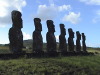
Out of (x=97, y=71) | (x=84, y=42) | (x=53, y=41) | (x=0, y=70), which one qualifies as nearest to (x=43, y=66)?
(x=0, y=70)

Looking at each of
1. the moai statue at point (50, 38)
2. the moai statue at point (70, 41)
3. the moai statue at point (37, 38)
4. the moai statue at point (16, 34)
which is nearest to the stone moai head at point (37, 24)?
the moai statue at point (37, 38)

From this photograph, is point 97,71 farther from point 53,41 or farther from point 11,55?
point 53,41

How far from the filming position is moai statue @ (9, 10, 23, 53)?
2687 cm

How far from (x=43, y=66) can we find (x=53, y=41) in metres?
15.4

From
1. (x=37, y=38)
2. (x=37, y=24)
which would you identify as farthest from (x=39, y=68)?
(x=37, y=24)

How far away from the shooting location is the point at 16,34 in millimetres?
27000

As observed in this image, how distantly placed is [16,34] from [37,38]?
15.7 feet

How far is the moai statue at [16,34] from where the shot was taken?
26867 millimetres

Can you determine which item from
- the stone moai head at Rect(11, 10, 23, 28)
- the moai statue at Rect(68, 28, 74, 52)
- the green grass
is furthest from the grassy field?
the moai statue at Rect(68, 28, 74, 52)

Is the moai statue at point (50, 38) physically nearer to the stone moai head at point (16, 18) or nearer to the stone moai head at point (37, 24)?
the stone moai head at point (37, 24)

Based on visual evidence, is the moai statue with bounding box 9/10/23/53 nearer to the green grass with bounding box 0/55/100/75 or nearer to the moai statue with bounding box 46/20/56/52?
the green grass with bounding box 0/55/100/75

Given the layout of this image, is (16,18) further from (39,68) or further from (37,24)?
(39,68)

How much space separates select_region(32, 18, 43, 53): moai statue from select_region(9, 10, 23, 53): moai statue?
3.72m

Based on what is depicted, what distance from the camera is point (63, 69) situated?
20.8 m
